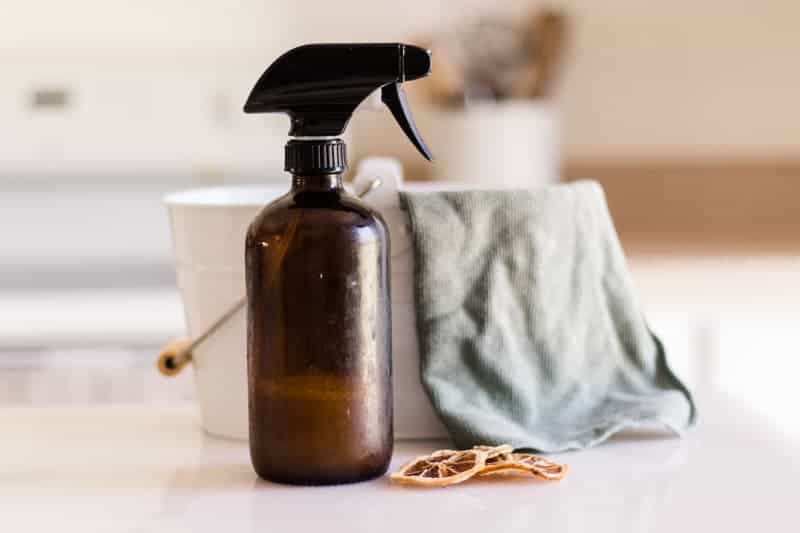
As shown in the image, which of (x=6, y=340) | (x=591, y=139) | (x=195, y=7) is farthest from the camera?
(x=591, y=139)

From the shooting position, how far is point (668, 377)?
0.83m

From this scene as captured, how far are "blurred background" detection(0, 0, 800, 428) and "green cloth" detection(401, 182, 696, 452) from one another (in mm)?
588

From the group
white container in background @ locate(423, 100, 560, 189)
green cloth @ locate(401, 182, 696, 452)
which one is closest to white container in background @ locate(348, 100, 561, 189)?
white container in background @ locate(423, 100, 560, 189)

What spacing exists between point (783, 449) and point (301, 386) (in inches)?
12.3

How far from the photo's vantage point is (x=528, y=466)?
69cm

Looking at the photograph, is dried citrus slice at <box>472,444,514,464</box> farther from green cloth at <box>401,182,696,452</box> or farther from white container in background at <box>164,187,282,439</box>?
white container in background at <box>164,187,282,439</box>

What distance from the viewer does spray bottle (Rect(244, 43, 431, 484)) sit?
0.67 meters

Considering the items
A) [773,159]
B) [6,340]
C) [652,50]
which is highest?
[652,50]

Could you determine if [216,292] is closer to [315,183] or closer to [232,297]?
[232,297]

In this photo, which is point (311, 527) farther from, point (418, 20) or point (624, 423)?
point (418, 20)

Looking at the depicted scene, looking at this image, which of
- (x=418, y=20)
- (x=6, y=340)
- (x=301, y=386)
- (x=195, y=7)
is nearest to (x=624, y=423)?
(x=301, y=386)

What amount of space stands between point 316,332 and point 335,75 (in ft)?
0.47

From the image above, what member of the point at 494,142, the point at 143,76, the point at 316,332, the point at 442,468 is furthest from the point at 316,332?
the point at 494,142

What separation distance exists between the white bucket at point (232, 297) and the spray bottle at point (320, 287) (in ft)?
0.33
